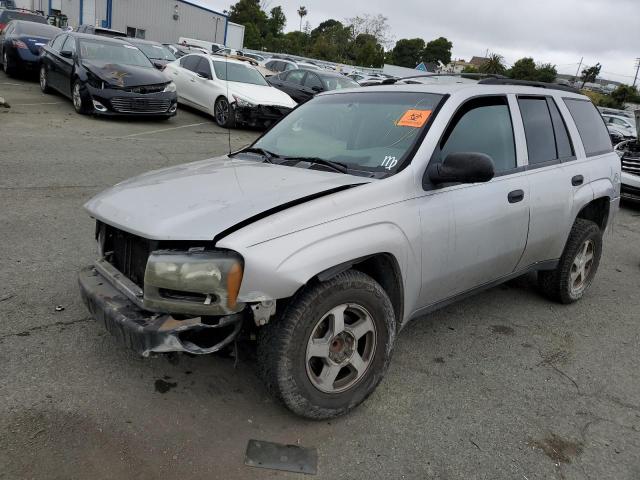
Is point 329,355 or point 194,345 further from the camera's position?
point 329,355

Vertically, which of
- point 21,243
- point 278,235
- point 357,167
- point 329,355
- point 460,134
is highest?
point 460,134

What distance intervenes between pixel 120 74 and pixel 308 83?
5944mm

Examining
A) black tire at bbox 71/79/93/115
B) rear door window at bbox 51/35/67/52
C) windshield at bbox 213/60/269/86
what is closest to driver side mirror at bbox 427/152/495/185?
black tire at bbox 71/79/93/115

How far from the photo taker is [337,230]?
2.63m

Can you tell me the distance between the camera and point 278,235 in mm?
2449

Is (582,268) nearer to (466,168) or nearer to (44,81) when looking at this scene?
(466,168)

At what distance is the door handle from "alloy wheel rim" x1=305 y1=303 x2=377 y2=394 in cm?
143

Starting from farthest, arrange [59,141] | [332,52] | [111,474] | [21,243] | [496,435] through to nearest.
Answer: [332,52]
[59,141]
[21,243]
[496,435]
[111,474]

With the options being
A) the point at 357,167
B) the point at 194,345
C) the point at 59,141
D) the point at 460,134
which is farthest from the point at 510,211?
the point at 59,141

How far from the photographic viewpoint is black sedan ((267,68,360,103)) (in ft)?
49.0

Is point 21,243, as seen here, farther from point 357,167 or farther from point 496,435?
point 496,435

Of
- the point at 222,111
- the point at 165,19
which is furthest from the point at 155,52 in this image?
the point at 165,19

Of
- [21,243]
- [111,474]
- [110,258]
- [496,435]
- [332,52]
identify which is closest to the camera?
[111,474]

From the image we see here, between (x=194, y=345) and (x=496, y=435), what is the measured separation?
164 cm
